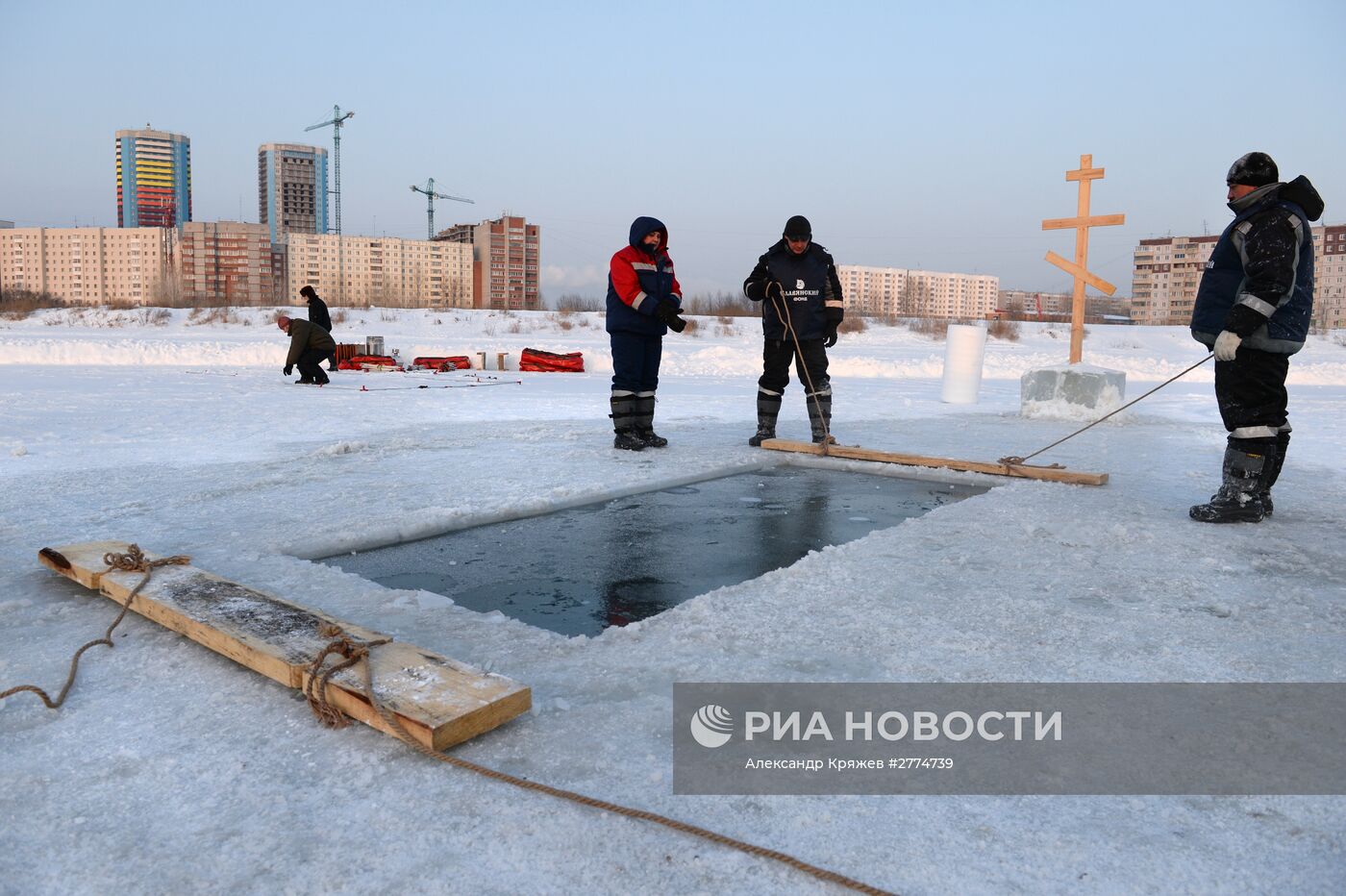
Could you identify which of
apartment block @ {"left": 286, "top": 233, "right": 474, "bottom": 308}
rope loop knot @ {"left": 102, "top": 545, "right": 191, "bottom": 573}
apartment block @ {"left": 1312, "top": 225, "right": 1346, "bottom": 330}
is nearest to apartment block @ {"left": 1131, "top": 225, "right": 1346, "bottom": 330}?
apartment block @ {"left": 1312, "top": 225, "right": 1346, "bottom": 330}

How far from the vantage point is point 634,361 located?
21.9 ft

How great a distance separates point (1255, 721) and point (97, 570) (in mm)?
3428

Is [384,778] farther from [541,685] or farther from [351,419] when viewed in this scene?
[351,419]

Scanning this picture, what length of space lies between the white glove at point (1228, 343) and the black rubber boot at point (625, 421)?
370 cm

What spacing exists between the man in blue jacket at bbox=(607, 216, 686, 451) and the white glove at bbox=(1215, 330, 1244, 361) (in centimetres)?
332

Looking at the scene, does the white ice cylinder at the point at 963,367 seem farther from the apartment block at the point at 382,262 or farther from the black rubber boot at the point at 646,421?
the apartment block at the point at 382,262

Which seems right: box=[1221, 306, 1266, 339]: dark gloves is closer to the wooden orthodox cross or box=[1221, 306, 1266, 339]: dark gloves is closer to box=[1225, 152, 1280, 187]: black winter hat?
box=[1225, 152, 1280, 187]: black winter hat

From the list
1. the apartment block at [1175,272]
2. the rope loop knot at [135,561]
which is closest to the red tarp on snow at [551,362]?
the rope loop knot at [135,561]

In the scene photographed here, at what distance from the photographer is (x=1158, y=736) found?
2062 millimetres

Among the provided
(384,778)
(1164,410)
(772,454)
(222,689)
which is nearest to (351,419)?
(772,454)

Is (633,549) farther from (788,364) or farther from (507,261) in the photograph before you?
(507,261)

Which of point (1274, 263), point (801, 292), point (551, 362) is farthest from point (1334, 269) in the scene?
point (1274, 263)

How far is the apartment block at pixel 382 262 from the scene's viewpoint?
97.2 metres

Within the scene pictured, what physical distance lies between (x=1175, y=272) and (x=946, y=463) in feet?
376
